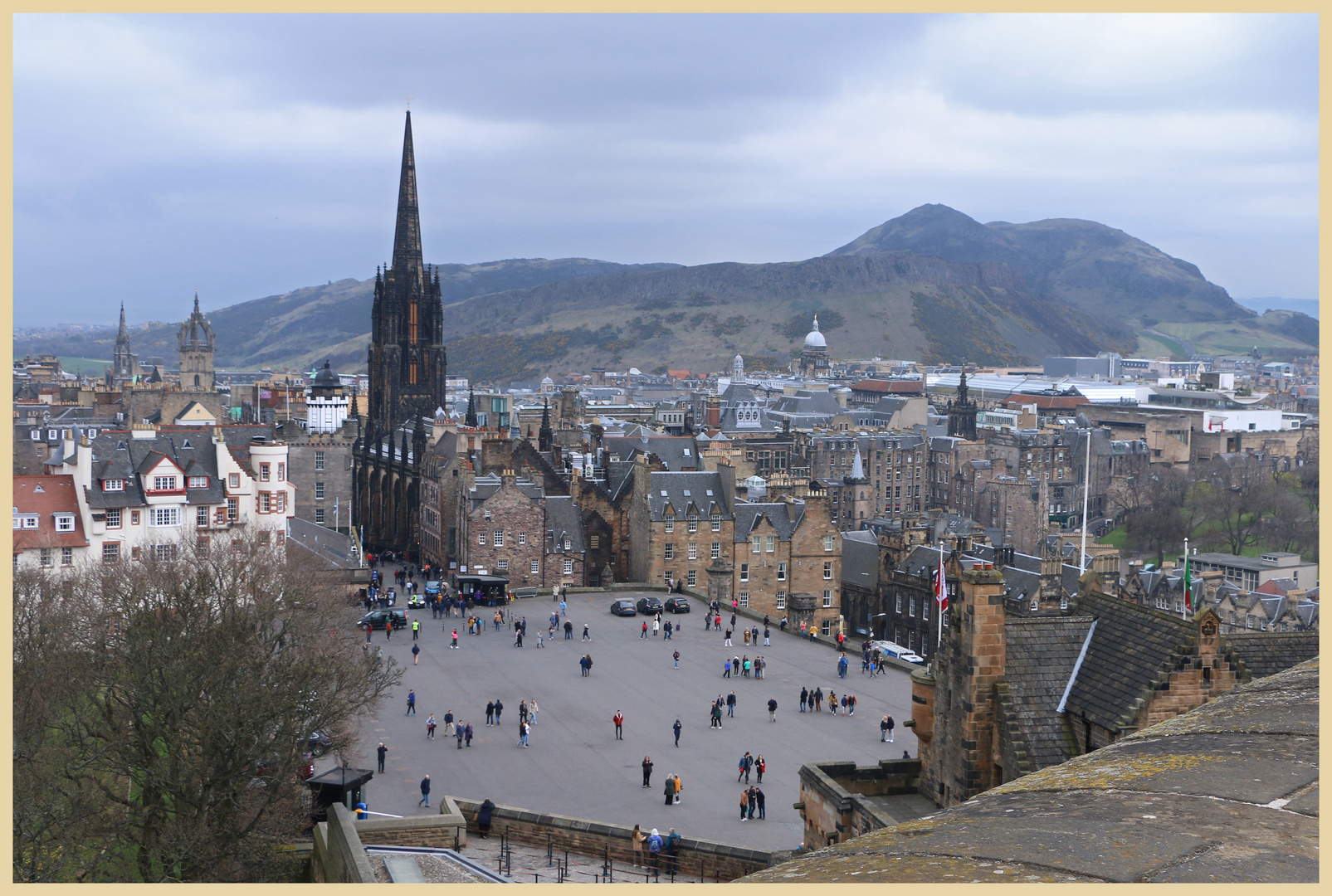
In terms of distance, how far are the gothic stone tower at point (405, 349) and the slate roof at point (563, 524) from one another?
37503 millimetres

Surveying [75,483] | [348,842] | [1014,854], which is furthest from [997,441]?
[1014,854]

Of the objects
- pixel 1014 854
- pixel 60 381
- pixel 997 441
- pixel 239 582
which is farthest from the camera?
pixel 60 381

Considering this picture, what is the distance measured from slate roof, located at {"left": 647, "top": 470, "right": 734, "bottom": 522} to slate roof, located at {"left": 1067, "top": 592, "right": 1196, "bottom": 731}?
4644 cm

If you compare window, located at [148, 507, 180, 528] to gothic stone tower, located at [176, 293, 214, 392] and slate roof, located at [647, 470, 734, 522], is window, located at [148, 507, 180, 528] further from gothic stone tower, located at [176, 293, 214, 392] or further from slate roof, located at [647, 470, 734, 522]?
gothic stone tower, located at [176, 293, 214, 392]

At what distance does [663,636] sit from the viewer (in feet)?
159

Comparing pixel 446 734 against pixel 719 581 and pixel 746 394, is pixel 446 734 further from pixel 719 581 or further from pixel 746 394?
pixel 746 394

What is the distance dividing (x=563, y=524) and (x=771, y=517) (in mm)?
10215

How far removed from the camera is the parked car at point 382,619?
4847 centimetres

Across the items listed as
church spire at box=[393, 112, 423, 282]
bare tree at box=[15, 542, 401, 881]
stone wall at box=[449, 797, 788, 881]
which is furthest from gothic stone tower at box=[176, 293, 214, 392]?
stone wall at box=[449, 797, 788, 881]

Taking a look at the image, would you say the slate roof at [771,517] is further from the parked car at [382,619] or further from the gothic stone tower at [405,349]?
the gothic stone tower at [405,349]

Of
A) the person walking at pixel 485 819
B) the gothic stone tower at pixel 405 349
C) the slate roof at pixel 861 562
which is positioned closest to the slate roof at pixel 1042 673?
the person walking at pixel 485 819

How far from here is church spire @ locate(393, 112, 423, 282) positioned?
104m

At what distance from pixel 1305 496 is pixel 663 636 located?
90706mm

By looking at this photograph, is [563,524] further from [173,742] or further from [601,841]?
[173,742]
